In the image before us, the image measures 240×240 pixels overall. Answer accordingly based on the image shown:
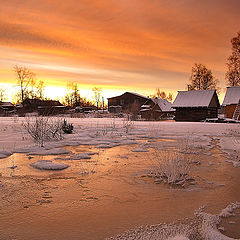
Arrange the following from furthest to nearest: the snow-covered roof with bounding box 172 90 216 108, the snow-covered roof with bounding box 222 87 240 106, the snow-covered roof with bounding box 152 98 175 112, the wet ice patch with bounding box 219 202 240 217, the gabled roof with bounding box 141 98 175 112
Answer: the snow-covered roof with bounding box 152 98 175 112, the gabled roof with bounding box 141 98 175 112, the snow-covered roof with bounding box 172 90 216 108, the snow-covered roof with bounding box 222 87 240 106, the wet ice patch with bounding box 219 202 240 217

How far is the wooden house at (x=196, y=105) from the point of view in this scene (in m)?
27.2

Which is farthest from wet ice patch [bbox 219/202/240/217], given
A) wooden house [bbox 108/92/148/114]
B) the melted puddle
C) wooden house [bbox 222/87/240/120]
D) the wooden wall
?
wooden house [bbox 108/92/148/114]

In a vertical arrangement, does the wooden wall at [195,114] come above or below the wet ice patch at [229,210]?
above

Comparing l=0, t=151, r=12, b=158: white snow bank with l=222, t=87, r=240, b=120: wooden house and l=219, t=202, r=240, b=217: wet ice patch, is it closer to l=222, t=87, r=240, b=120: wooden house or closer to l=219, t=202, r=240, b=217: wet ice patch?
l=219, t=202, r=240, b=217: wet ice patch

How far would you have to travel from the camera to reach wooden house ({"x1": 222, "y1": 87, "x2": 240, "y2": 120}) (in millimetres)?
24375

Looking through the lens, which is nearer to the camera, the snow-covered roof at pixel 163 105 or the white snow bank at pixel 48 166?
the white snow bank at pixel 48 166

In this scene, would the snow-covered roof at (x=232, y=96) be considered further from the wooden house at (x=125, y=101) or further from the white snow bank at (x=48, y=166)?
the white snow bank at (x=48, y=166)

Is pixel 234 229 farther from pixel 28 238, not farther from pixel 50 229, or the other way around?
pixel 28 238

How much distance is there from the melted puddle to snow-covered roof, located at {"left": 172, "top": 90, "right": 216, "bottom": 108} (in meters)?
22.7

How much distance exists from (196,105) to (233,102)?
157 inches

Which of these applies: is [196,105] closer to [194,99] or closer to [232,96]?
[194,99]

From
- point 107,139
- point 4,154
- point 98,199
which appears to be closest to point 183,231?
point 98,199

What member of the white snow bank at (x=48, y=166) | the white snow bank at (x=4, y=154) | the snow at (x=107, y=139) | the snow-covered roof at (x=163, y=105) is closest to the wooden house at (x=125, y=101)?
the snow-covered roof at (x=163, y=105)

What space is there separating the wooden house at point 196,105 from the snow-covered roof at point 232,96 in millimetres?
1780
